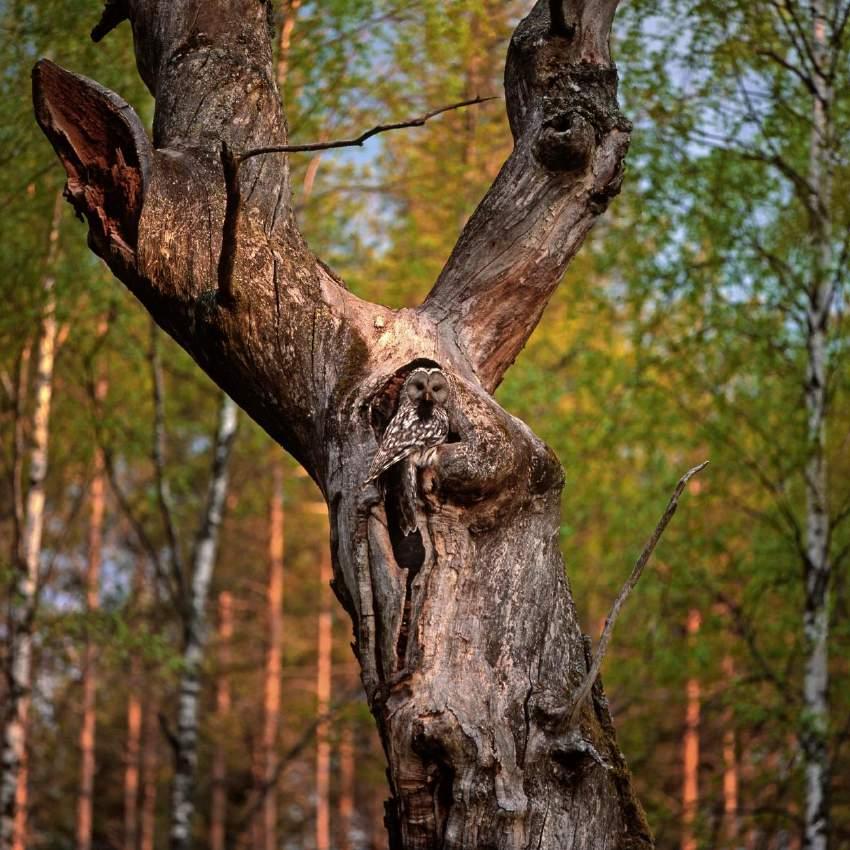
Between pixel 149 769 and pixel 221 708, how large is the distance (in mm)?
1713

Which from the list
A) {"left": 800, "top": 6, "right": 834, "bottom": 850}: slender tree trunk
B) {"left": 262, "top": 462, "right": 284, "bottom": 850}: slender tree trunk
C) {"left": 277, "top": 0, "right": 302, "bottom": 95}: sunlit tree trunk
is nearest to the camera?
{"left": 800, "top": 6, "right": 834, "bottom": 850}: slender tree trunk

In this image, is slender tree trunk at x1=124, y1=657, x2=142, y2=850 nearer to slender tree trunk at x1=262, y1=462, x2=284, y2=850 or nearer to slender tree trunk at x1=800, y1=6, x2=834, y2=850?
slender tree trunk at x1=262, y1=462, x2=284, y2=850

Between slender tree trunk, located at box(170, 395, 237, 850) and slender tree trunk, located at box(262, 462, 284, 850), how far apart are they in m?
8.35

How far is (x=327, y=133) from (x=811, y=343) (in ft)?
15.3

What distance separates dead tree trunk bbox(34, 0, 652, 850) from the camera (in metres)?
2.57

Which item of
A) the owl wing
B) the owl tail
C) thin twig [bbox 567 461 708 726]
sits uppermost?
the owl wing

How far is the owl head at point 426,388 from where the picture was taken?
111 inches

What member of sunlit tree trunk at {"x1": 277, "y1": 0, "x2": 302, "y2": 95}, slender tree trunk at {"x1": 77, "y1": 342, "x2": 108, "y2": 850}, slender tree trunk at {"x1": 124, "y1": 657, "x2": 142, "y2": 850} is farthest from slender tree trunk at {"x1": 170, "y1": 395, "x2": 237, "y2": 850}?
slender tree trunk at {"x1": 124, "y1": 657, "x2": 142, "y2": 850}

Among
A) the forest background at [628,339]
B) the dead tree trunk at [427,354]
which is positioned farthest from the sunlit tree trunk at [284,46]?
the dead tree trunk at [427,354]

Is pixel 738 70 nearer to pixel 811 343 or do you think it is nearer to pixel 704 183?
pixel 704 183

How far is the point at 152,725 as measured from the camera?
2289cm

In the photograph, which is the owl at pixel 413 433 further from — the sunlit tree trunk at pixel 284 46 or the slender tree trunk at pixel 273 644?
the slender tree trunk at pixel 273 644

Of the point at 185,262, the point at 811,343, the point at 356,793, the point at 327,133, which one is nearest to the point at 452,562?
the point at 185,262

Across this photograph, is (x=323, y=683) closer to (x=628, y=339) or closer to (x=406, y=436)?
(x=628, y=339)
